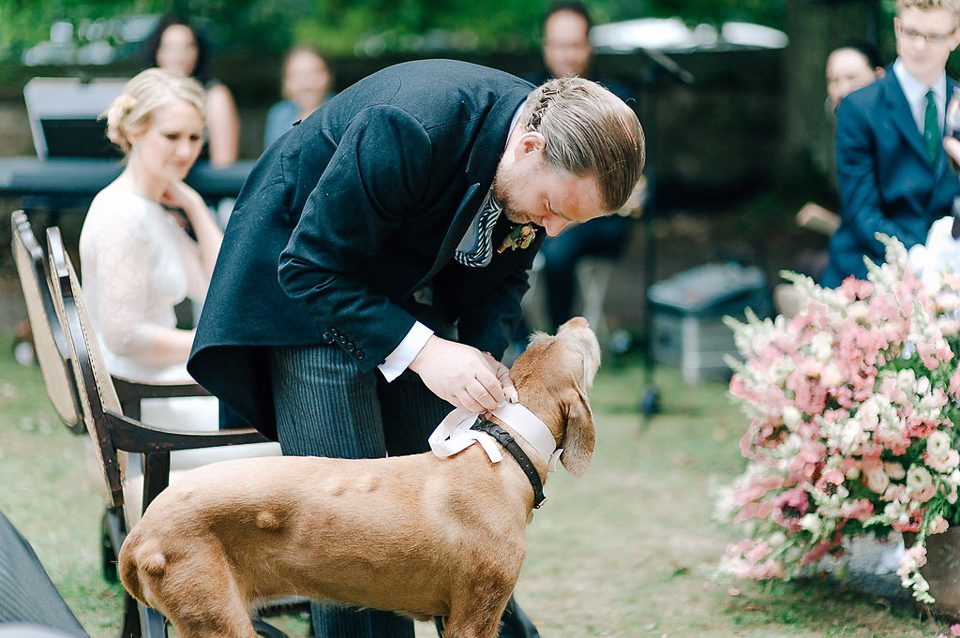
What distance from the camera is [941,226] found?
4.18 m

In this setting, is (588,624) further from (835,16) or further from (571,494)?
(835,16)

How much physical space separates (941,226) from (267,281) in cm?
289

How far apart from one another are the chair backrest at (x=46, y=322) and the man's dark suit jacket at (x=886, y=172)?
3362mm

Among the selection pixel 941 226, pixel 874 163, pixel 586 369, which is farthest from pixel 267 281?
pixel 874 163

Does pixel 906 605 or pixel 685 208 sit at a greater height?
pixel 906 605

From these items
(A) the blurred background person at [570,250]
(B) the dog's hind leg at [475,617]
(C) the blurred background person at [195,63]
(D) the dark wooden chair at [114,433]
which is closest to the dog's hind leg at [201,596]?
(D) the dark wooden chair at [114,433]

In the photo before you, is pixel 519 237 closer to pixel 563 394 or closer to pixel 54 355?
pixel 563 394

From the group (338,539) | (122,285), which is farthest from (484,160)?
(122,285)

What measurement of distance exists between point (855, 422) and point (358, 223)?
1929 millimetres

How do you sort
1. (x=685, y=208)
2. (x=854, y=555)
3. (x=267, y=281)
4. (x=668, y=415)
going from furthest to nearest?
(x=685, y=208)
(x=668, y=415)
(x=854, y=555)
(x=267, y=281)

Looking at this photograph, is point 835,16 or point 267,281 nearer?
point 267,281

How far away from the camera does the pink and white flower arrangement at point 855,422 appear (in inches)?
135

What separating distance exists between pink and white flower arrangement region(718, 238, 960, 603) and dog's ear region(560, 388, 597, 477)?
4.14ft

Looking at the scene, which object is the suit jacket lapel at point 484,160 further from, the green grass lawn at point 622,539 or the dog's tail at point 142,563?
the green grass lawn at point 622,539
